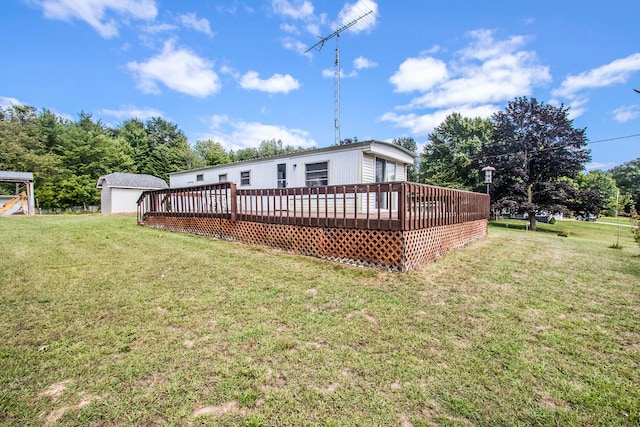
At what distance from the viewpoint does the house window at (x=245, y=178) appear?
37.5 feet

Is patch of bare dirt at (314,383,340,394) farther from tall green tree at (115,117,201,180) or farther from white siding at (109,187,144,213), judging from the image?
tall green tree at (115,117,201,180)

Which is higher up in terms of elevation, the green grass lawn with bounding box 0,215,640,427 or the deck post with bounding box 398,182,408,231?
the deck post with bounding box 398,182,408,231

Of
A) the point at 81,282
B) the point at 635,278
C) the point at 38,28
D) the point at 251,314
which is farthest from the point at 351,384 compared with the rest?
the point at 38,28

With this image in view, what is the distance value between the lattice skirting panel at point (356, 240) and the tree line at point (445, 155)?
8661 mm

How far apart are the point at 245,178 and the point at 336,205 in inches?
235

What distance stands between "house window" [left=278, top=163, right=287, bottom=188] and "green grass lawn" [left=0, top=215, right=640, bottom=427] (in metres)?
5.69

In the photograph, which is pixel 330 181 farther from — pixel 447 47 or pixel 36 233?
pixel 447 47

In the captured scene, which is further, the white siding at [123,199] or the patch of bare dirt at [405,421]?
the white siding at [123,199]

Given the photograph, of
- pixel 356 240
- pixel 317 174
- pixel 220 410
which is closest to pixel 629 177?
pixel 317 174

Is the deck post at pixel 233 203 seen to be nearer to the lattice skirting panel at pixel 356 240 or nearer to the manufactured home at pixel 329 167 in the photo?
the lattice skirting panel at pixel 356 240

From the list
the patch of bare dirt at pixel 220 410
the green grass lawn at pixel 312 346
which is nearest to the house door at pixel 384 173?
the green grass lawn at pixel 312 346

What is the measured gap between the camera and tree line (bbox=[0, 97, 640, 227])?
728 inches

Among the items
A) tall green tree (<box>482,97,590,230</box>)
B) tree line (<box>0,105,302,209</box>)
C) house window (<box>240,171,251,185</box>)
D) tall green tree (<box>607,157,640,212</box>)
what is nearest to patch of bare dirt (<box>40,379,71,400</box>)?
house window (<box>240,171,251,185</box>)

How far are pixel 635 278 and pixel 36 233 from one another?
14.9 m
